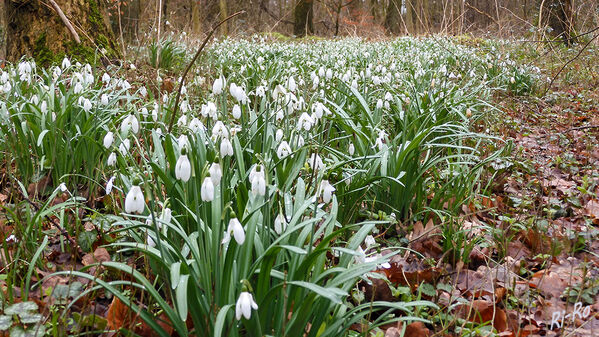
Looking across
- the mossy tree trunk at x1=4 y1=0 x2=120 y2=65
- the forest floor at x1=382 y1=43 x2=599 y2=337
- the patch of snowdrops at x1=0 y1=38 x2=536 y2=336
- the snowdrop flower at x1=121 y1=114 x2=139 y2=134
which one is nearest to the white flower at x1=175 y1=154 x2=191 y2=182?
the patch of snowdrops at x1=0 y1=38 x2=536 y2=336

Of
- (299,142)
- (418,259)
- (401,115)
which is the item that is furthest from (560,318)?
(401,115)

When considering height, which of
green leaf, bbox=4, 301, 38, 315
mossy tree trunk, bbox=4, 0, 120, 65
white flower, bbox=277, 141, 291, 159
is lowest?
green leaf, bbox=4, 301, 38, 315

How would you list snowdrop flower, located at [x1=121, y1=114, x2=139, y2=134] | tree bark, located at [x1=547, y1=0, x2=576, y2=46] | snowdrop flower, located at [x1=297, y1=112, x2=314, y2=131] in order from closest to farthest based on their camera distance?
snowdrop flower, located at [x1=121, y1=114, x2=139, y2=134]
snowdrop flower, located at [x1=297, y1=112, x2=314, y2=131]
tree bark, located at [x1=547, y1=0, x2=576, y2=46]

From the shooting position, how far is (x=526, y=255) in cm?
258

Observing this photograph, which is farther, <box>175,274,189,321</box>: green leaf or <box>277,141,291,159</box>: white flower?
<box>277,141,291,159</box>: white flower

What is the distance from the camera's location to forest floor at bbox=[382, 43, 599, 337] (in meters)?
1.87

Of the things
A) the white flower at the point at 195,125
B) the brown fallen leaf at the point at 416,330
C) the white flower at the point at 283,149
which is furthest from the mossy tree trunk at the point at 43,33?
the brown fallen leaf at the point at 416,330

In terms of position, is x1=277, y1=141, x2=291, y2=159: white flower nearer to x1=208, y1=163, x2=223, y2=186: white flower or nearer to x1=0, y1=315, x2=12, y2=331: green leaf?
x1=208, y1=163, x2=223, y2=186: white flower

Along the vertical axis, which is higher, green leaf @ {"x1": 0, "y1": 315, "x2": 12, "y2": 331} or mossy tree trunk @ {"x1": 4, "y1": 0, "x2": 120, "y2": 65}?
mossy tree trunk @ {"x1": 4, "y1": 0, "x2": 120, "y2": 65}

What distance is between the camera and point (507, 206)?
3219 millimetres

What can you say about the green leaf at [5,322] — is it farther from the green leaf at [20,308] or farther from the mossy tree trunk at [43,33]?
the mossy tree trunk at [43,33]

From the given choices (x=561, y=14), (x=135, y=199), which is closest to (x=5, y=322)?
(x=135, y=199)

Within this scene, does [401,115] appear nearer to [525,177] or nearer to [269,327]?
[525,177]

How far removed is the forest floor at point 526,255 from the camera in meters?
1.87
